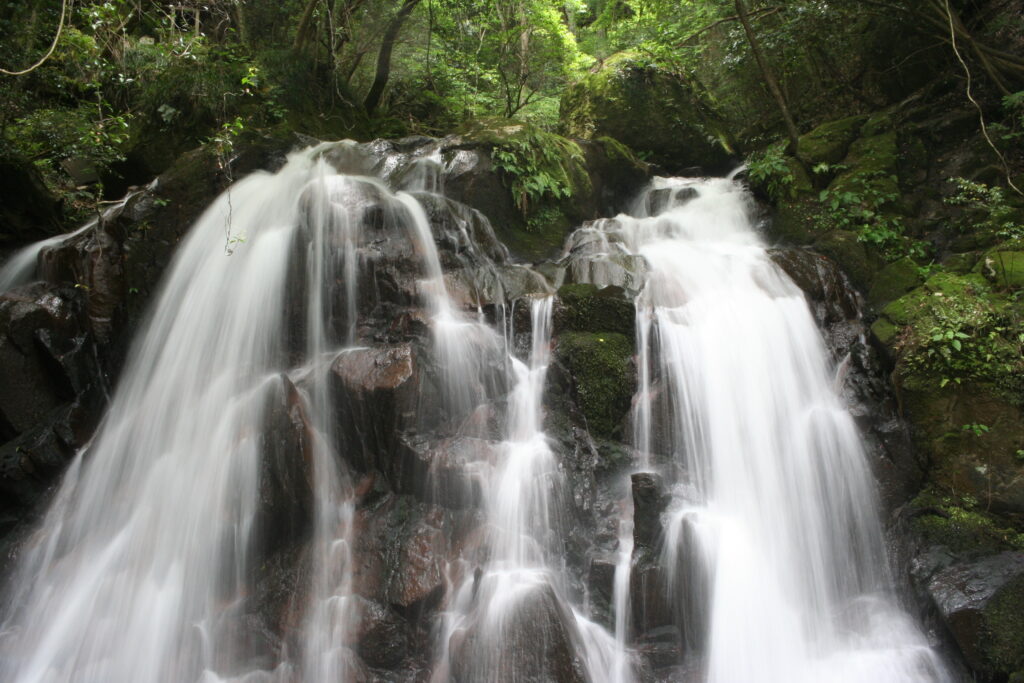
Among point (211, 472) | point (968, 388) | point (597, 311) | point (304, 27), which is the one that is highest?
point (304, 27)

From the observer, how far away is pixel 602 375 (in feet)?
18.0

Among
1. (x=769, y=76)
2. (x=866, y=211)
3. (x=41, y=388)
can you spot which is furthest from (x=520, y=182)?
(x=41, y=388)

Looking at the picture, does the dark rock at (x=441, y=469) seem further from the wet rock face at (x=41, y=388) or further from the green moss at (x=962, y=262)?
the green moss at (x=962, y=262)

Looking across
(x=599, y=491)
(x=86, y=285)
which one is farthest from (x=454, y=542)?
(x=86, y=285)

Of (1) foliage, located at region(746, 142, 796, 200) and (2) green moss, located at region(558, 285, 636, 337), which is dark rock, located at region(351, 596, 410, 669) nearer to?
(2) green moss, located at region(558, 285, 636, 337)

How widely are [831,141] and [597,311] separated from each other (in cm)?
592

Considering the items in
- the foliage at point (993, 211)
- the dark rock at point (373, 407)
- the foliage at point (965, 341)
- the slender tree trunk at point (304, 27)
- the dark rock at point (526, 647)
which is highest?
the slender tree trunk at point (304, 27)

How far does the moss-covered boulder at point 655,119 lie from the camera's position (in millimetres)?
10969

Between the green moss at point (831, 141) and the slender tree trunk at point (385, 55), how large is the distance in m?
7.83

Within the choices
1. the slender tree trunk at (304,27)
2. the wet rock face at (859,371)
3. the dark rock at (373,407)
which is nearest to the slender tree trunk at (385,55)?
the slender tree trunk at (304,27)

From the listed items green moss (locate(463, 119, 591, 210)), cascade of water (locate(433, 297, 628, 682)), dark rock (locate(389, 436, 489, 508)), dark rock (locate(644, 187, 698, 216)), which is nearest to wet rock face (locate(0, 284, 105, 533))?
dark rock (locate(389, 436, 489, 508))

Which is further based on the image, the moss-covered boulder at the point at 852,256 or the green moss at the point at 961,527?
the moss-covered boulder at the point at 852,256

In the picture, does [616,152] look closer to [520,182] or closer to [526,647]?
[520,182]

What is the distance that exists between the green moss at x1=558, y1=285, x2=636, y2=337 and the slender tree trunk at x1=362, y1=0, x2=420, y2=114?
25.9ft
